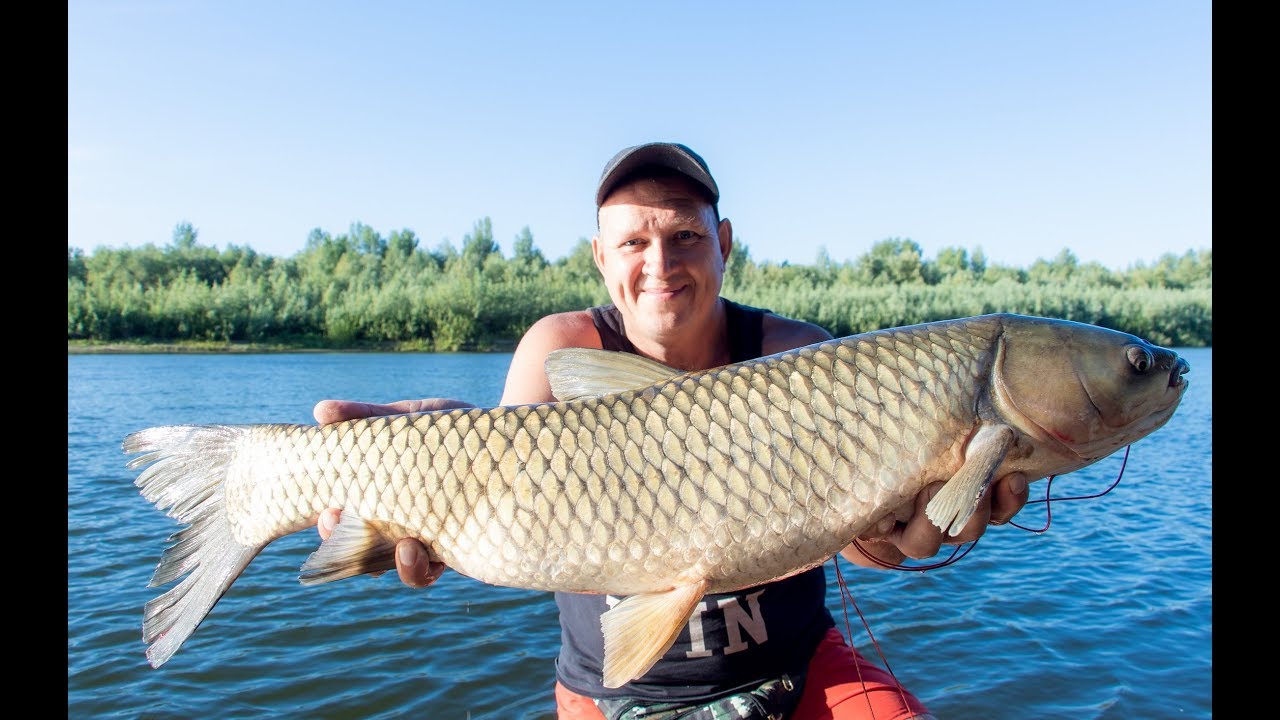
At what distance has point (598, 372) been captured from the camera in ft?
7.32

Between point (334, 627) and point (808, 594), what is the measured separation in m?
5.29

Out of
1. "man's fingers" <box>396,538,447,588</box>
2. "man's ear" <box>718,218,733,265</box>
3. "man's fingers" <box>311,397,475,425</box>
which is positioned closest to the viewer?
"man's fingers" <box>396,538,447,588</box>

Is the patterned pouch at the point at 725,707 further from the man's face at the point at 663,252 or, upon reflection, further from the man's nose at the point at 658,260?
the man's nose at the point at 658,260

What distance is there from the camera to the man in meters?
2.44

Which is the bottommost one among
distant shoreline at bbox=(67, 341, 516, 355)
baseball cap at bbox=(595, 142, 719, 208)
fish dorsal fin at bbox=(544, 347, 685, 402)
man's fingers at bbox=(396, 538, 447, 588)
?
man's fingers at bbox=(396, 538, 447, 588)

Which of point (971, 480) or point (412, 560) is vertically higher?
point (971, 480)

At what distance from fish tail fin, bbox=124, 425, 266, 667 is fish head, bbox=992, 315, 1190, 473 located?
2011 mm

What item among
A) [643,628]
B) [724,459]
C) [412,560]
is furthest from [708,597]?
[412,560]

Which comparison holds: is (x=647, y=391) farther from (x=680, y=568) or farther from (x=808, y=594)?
(x=808, y=594)

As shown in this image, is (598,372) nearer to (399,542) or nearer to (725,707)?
(399,542)

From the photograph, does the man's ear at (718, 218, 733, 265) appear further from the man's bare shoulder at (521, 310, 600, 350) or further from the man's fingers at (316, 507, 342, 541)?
the man's fingers at (316, 507, 342, 541)

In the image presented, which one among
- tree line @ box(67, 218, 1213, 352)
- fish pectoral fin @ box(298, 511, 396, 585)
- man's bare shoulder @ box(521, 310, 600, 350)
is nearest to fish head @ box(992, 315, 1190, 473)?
man's bare shoulder @ box(521, 310, 600, 350)

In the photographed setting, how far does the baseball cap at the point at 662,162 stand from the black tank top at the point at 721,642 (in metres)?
1.28

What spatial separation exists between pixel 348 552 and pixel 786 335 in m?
1.61
